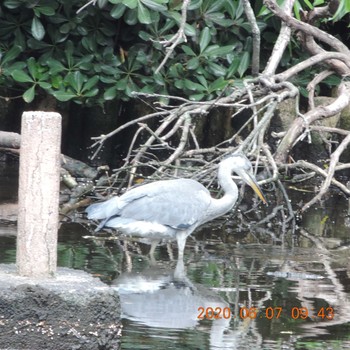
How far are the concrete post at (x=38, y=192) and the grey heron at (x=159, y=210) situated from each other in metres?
2.84

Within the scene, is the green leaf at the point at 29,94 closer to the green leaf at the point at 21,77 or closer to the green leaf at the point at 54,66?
the green leaf at the point at 21,77

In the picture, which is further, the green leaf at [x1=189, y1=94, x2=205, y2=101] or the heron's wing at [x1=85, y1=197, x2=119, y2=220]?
the green leaf at [x1=189, y1=94, x2=205, y2=101]

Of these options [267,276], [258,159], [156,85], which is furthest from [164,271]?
[156,85]

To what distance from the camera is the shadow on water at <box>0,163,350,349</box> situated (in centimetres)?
572

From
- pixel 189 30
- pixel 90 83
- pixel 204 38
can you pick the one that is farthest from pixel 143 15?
pixel 90 83

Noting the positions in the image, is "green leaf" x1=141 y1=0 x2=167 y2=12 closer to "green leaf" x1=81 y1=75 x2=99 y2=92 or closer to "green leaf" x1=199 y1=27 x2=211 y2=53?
"green leaf" x1=199 y1=27 x2=211 y2=53

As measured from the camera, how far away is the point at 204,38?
38.3 ft

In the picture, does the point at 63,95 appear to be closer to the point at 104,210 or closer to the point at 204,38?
the point at 204,38

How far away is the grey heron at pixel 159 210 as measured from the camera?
8195mm

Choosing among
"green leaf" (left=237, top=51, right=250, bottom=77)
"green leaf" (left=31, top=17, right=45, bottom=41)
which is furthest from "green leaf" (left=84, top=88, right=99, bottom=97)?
"green leaf" (left=237, top=51, right=250, bottom=77)

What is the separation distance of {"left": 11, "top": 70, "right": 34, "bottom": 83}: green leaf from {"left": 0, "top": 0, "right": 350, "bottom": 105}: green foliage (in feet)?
0.04
